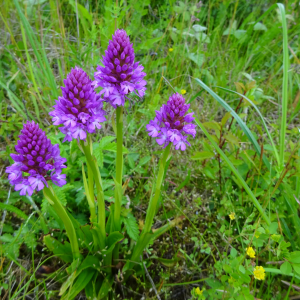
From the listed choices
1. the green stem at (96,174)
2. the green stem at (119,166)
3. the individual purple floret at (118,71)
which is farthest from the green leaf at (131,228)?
the individual purple floret at (118,71)

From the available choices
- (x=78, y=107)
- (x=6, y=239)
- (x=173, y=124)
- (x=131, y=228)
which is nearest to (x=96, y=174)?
(x=78, y=107)

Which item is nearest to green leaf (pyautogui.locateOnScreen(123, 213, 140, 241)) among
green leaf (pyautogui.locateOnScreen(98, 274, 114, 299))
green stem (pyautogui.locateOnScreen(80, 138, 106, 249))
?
green stem (pyautogui.locateOnScreen(80, 138, 106, 249))

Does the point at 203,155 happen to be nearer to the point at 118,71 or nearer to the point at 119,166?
the point at 119,166

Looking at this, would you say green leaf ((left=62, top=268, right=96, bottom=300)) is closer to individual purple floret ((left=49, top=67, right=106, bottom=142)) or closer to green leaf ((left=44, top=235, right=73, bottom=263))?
green leaf ((left=44, top=235, right=73, bottom=263))

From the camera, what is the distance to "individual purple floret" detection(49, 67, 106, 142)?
125 centimetres

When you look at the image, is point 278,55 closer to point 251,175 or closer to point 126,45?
point 251,175

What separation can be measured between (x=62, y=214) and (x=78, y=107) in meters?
0.63

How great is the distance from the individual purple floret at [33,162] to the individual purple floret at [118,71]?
0.40 metres

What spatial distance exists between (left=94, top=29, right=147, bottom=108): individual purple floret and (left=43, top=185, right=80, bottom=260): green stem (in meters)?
0.59

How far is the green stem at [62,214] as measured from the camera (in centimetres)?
132

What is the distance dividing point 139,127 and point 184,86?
1048 mm

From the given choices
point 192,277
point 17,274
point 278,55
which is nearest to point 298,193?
point 192,277

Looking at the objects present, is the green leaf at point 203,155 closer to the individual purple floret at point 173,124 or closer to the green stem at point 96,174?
the individual purple floret at point 173,124

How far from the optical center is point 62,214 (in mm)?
1430
